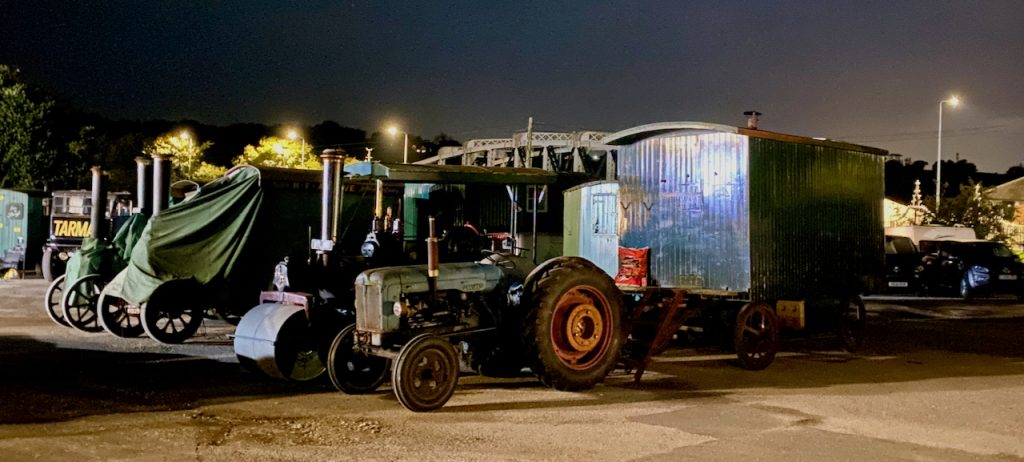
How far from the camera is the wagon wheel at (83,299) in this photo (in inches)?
579

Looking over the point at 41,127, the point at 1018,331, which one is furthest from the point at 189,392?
the point at 41,127

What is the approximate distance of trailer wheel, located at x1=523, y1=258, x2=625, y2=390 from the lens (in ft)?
29.6

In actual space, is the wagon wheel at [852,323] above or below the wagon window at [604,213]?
below

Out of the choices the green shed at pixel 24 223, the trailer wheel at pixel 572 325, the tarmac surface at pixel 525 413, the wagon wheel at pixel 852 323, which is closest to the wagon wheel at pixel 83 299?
the tarmac surface at pixel 525 413

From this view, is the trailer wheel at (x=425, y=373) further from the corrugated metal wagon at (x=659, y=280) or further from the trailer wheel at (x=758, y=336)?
the trailer wheel at (x=758, y=336)

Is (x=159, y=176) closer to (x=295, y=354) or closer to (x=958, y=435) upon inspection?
(x=295, y=354)

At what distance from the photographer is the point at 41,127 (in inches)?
1642

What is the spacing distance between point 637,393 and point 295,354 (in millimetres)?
3846

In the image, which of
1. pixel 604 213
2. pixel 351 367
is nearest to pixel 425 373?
pixel 351 367

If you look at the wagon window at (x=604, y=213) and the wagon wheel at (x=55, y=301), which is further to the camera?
the wagon window at (x=604, y=213)

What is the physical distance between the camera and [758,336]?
11586 mm

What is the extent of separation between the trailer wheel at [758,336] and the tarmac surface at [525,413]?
0.25m

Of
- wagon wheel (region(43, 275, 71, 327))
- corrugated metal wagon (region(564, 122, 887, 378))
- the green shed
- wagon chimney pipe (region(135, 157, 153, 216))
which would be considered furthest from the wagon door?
the green shed

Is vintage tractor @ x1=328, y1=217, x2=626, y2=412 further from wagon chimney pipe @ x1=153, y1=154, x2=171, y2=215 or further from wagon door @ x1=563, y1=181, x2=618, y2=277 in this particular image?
wagon door @ x1=563, y1=181, x2=618, y2=277
